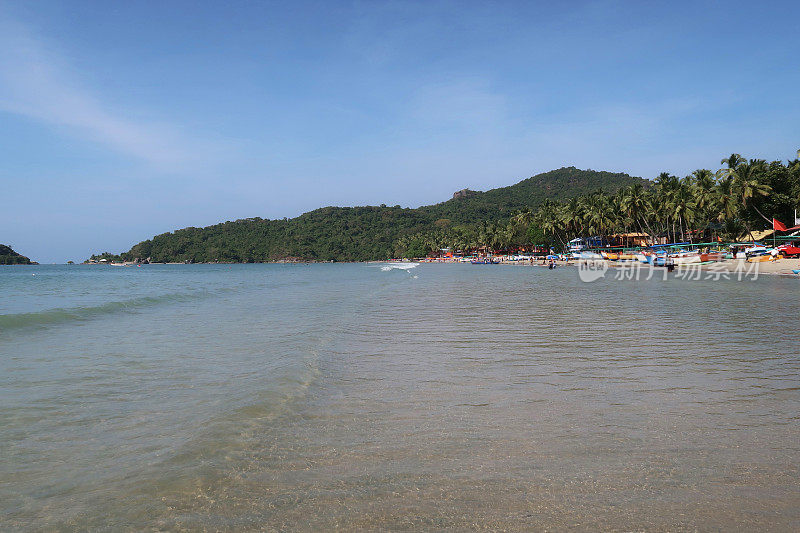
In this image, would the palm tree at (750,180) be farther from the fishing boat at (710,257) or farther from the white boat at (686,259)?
the white boat at (686,259)

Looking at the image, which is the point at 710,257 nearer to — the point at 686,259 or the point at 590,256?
the point at 686,259

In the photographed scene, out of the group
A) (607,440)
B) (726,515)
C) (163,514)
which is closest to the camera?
(726,515)

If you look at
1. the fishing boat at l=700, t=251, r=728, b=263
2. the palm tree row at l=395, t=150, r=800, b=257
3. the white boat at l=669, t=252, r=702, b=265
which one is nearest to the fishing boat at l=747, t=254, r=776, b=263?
the fishing boat at l=700, t=251, r=728, b=263

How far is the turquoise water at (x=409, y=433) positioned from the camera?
10.7 ft

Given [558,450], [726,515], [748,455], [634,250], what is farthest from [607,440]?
[634,250]

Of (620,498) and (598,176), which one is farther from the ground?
(598,176)

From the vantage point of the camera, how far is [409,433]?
4.69 metres

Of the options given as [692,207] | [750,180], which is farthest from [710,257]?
[692,207]

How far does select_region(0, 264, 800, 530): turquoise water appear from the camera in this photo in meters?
3.26

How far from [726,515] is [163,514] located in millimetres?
3609

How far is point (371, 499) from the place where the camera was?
11.1 ft

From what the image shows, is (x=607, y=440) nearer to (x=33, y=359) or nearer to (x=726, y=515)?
(x=726, y=515)

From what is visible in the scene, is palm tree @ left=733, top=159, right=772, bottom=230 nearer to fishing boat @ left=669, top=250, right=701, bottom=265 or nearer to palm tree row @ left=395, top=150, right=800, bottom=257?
palm tree row @ left=395, top=150, right=800, bottom=257

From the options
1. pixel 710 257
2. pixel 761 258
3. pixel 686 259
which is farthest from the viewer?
pixel 710 257
